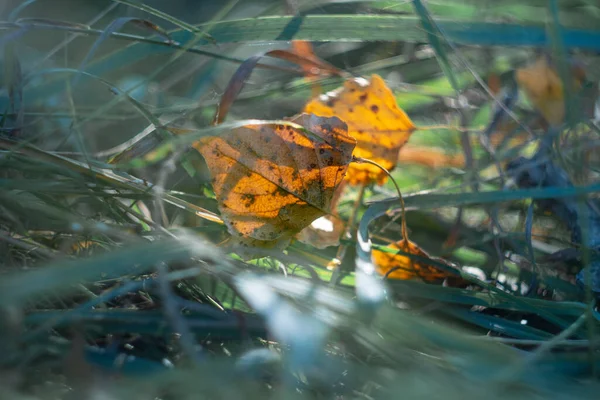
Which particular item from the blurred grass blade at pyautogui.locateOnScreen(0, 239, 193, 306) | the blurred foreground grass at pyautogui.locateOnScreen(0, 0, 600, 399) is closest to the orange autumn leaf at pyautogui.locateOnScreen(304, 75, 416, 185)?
the blurred foreground grass at pyautogui.locateOnScreen(0, 0, 600, 399)

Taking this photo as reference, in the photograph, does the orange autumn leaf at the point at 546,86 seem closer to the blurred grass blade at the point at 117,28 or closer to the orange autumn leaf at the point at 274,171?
the orange autumn leaf at the point at 274,171

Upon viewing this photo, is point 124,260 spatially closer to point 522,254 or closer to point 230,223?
point 230,223

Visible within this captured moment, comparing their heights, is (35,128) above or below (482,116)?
below

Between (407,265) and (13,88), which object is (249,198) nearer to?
(407,265)

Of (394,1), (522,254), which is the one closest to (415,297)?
(522,254)

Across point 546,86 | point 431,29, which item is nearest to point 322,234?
point 431,29

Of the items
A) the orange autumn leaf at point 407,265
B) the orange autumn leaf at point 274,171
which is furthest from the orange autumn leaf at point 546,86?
the orange autumn leaf at point 274,171
